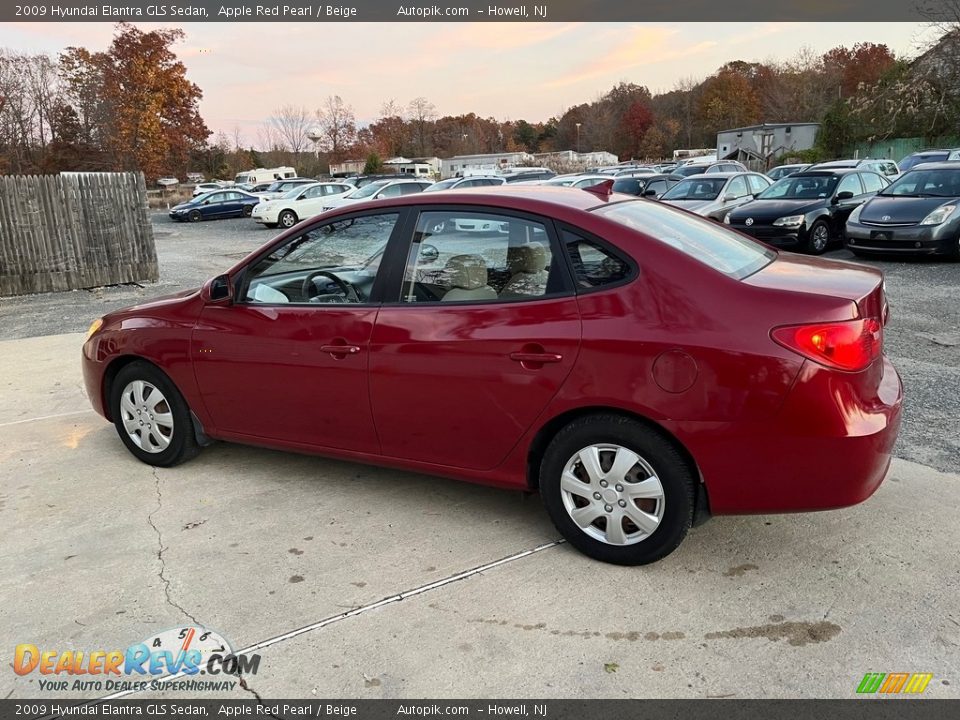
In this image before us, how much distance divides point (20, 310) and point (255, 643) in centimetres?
1054

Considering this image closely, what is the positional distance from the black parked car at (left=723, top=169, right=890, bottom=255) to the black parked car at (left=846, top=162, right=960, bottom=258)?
1025 mm

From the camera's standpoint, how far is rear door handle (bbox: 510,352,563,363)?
10.5 ft

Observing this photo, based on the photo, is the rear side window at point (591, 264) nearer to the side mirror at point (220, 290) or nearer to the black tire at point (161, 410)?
the side mirror at point (220, 290)

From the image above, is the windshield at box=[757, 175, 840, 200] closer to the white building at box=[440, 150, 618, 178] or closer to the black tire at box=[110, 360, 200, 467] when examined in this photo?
the black tire at box=[110, 360, 200, 467]

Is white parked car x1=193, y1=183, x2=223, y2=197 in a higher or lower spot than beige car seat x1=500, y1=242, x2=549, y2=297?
higher

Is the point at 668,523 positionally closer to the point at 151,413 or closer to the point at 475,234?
the point at 475,234

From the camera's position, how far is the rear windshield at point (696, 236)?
3.27 metres

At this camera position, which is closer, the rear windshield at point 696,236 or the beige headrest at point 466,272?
the rear windshield at point 696,236

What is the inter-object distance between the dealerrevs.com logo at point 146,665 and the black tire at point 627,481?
1.42 metres

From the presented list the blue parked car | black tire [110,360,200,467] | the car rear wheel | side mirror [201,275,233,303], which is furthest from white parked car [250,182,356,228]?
side mirror [201,275,233,303]

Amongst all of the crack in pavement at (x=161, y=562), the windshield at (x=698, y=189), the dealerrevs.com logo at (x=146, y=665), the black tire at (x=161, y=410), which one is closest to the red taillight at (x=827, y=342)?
the dealerrevs.com logo at (x=146, y=665)

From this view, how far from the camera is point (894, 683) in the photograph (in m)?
2.54

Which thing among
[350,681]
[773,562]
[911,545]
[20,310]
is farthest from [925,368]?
[20,310]

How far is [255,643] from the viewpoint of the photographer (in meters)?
2.88
